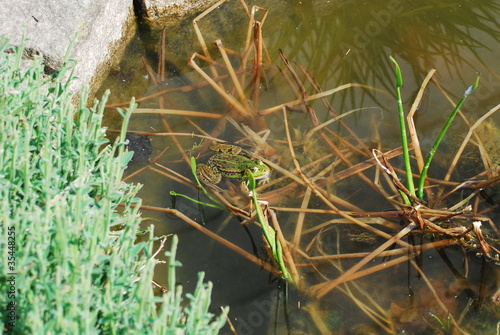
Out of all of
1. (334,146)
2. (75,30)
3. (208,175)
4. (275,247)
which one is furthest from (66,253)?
(75,30)

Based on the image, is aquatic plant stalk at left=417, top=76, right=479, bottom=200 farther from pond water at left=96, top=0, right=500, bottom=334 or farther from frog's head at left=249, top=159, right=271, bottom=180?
frog's head at left=249, top=159, right=271, bottom=180

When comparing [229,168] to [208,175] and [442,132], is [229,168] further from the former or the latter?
[442,132]

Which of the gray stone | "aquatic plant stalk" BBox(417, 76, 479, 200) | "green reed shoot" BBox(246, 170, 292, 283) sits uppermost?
the gray stone

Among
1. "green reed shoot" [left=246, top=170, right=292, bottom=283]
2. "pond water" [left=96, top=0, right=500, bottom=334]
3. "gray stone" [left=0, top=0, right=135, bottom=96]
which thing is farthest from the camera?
"gray stone" [left=0, top=0, right=135, bottom=96]

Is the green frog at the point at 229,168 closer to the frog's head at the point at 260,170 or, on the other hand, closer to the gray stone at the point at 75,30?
the frog's head at the point at 260,170

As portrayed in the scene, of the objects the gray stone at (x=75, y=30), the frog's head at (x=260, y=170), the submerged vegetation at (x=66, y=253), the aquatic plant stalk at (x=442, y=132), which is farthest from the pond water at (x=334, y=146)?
the submerged vegetation at (x=66, y=253)

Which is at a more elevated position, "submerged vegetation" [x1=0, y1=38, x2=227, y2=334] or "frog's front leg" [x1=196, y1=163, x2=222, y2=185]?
"submerged vegetation" [x1=0, y1=38, x2=227, y2=334]

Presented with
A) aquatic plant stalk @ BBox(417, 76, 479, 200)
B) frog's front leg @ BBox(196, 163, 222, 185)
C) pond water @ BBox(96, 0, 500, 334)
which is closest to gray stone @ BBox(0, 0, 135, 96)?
pond water @ BBox(96, 0, 500, 334)

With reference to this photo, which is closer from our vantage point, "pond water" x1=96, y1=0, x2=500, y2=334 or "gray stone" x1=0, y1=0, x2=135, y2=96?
"pond water" x1=96, y1=0, x2=500, y2=334
